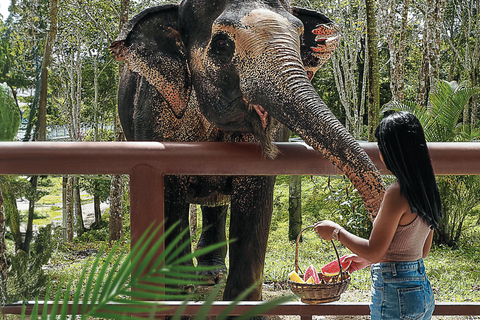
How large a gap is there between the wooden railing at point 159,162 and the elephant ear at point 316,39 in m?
1.28

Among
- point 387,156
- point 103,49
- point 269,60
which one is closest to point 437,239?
point 269,60

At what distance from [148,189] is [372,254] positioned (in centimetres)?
63

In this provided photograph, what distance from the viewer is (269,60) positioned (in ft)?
7.66

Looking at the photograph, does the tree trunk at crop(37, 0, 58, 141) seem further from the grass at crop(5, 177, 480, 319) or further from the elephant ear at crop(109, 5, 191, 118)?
the elephant ear at crop(109, 5, 191, 118)

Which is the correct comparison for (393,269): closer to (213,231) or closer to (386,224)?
(386,224)

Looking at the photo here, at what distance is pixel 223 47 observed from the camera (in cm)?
260

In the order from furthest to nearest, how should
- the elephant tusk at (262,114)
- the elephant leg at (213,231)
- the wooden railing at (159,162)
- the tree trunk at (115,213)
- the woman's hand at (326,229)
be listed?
the tree trunk at (115,213) < the elephant leg at (213,231) < the elephant tusk at (262,114) < the woman's hand at (326,229) < the wooden railing at (159,162)

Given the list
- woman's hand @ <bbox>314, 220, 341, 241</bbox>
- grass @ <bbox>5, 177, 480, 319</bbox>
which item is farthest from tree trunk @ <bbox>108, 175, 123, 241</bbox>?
woman's hand @ <bbox>314, 220, 341, 241</bbox>

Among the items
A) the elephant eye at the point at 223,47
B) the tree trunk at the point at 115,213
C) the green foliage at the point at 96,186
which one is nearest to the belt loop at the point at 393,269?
the elephant eye at the point at 223,47

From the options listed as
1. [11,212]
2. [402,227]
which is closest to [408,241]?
[402,227]

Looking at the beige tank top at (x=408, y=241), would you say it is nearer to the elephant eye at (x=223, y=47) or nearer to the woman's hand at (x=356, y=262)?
the woman's hand at (x=356, y=262)

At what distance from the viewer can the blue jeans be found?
1.51 meters

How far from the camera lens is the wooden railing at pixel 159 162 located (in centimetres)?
136

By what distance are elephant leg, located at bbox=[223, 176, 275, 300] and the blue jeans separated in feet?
3.71
